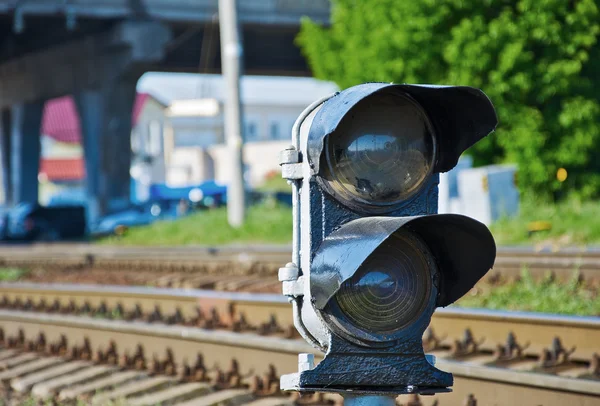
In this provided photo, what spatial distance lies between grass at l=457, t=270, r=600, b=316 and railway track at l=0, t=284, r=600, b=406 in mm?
1666

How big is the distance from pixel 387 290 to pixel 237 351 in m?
3.68

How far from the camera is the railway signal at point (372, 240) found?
2682mm

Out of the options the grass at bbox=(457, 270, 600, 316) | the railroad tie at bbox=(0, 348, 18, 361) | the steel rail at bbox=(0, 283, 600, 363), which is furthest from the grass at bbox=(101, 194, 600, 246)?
the railroad tie at bbox=(0, 348, 18, 361)

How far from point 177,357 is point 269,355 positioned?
1006mm

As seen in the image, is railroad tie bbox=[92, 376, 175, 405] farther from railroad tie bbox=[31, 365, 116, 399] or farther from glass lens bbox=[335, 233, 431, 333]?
glass lens bbox=[335, 233, 431, 333]

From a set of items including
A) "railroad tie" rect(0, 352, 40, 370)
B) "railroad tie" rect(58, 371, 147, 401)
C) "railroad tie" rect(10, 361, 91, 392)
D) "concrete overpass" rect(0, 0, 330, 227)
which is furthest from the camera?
"concrete overpass" rect(0, 0, 330, 227)

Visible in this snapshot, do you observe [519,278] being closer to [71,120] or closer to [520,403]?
[520,403]

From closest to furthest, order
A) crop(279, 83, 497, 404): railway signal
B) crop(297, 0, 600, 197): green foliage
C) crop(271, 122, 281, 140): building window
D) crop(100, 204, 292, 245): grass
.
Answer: crop(279, 83, 497, 404): railway signal
crop(297, 0, 600, 197): green foliage
crop(100, 204, 292, 245): grass
crop(271, 122, 281, 140): building window

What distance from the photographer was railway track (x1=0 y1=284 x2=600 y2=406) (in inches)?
194

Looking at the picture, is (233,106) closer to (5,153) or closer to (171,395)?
(171,395)

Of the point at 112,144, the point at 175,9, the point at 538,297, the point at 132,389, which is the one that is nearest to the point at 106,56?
the point at 112,144

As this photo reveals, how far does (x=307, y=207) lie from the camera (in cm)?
277

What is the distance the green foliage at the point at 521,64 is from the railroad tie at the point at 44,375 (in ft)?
40.4

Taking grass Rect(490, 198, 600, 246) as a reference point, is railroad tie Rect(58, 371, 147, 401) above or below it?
below
